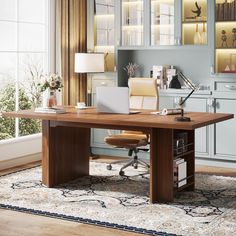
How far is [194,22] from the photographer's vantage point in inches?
283

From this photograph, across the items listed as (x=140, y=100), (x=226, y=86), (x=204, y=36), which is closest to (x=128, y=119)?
(x=140, y=100)

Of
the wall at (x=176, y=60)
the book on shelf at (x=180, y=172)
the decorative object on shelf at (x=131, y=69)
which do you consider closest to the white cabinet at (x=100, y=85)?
the wall at (x=176, y=60)

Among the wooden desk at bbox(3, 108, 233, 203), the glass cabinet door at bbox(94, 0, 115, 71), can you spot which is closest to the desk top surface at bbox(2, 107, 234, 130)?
the wooden desk at bbox(3, 108, 233, 203)

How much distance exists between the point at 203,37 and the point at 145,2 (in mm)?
912

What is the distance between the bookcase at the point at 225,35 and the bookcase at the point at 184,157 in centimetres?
Result: 152

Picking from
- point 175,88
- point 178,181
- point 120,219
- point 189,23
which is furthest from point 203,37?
point 120,219

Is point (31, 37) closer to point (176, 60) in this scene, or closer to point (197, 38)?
point (176, 60)

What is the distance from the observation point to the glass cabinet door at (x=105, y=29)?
778cm

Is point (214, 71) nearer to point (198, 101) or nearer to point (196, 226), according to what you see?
point (198, 101)

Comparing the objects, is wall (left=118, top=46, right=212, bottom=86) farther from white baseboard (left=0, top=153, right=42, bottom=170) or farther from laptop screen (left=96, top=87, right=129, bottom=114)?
laptop screen (left=96, top=87, right=129, bottom=114)

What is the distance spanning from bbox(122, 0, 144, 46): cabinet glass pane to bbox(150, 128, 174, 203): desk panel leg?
8.47ft

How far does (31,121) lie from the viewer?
7582 mm

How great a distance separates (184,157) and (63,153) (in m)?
1.27

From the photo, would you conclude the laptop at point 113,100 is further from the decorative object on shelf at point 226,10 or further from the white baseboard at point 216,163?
the decorative object on shelf at point 226,10
